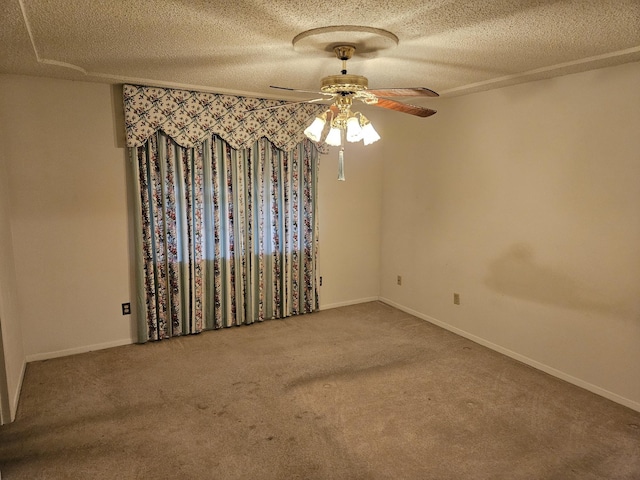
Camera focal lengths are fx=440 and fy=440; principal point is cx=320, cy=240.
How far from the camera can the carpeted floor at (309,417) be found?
7.68ft

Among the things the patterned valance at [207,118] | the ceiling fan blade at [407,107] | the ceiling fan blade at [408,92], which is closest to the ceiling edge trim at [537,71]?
the ceiling fan blade at [407,107]

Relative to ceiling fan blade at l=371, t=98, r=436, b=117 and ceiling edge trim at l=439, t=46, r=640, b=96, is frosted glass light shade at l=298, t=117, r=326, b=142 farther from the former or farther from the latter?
ceiling edge trim at l=439, t=46, r=640, b=96

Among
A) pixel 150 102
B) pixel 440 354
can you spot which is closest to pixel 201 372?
pixel 440 354

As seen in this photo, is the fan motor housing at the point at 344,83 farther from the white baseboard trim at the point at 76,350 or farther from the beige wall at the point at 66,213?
the white baseboard trim at the point at 76,350

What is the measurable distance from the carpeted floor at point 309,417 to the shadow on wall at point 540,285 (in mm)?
586

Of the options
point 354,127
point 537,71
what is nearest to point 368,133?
point 354,127

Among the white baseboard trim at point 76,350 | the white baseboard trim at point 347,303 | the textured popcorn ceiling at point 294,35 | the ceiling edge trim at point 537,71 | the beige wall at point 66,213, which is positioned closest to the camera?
the textured popcorn ceiling at point 294,35

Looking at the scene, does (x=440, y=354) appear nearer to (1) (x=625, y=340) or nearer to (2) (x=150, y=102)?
(1) (x=625, y=340)

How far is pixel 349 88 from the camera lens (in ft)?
7.77

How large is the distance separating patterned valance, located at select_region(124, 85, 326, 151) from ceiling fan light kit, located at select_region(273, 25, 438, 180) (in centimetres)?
169

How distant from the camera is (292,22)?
216cm

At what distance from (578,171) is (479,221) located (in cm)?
96

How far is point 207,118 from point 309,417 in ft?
8.84

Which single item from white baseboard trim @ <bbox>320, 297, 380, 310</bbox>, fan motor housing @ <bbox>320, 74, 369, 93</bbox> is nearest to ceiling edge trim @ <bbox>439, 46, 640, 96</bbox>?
fan motor housing @ <bbox>320, 74, 369, 93</bbox>
